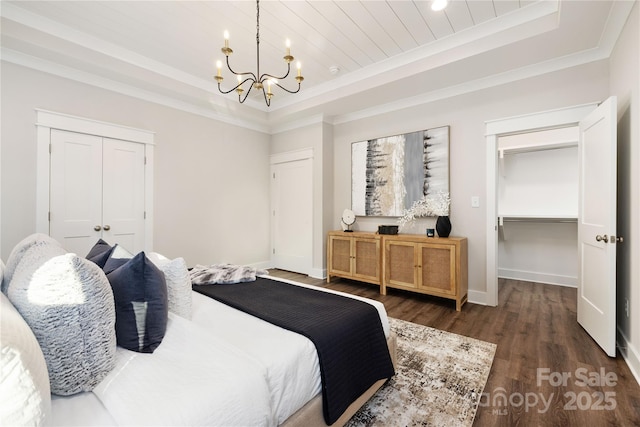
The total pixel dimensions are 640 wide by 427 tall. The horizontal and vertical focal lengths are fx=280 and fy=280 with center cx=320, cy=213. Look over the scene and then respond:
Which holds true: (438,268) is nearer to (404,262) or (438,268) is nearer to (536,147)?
(404,262)

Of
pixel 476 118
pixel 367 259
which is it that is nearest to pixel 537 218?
pixel 476 118

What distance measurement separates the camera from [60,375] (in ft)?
2.77

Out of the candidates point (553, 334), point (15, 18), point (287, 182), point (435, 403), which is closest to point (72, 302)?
point (435, 403)

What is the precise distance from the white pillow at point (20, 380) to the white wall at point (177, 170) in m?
3.11

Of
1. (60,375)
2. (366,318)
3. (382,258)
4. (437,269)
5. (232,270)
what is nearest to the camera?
(60,375)

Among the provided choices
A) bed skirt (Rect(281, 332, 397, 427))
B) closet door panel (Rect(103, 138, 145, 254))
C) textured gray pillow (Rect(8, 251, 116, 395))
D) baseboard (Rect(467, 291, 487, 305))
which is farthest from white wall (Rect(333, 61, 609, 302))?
textured gray pillow (Rect(8, 251, 116, 395))

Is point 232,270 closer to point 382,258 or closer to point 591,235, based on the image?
point 382,258

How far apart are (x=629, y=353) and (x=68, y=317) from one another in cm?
332

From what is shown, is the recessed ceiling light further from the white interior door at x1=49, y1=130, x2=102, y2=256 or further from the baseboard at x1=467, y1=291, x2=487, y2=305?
the white interior door at x1=49, y1=130, x2=102, y2=256

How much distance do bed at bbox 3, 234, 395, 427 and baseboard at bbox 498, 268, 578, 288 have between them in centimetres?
426

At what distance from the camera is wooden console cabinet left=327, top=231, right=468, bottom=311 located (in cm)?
320

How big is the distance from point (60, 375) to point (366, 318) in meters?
1.29

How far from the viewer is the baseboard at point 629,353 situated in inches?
73.7

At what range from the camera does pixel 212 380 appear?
94 centimetres
